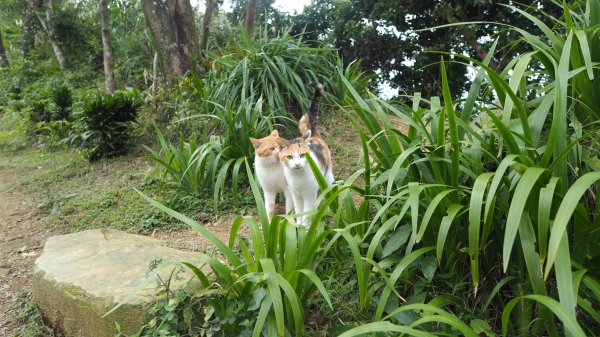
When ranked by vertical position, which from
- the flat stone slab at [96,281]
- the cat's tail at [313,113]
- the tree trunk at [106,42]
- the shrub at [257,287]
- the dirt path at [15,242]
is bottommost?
the dirt path at [15,242]

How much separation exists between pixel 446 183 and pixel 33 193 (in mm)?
4886

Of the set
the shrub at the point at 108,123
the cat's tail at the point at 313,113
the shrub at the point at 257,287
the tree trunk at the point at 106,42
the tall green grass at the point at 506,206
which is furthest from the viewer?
the tree trunk at the point at 106,42

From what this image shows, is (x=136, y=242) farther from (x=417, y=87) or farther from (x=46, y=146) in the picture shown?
(x=417, y=87)

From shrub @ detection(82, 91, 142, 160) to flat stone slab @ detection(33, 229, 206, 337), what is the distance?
3.08m

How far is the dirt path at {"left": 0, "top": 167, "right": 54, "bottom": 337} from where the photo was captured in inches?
121

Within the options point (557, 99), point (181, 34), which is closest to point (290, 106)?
point (181, 34)

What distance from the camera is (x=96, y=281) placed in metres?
2.56

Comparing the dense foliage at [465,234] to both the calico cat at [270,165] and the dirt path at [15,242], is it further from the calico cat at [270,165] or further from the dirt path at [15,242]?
the dirt path at [15,242]

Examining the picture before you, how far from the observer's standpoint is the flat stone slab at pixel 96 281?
2322 mm

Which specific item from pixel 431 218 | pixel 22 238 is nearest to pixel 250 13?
pixel 22 238

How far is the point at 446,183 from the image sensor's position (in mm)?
2227

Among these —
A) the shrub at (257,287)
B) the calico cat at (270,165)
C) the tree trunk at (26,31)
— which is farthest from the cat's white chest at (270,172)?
the tree trunk at (26,31)

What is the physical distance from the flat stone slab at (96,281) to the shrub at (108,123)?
3.08 metres

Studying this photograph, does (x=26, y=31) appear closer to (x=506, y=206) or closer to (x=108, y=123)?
(x=108, y=123)
